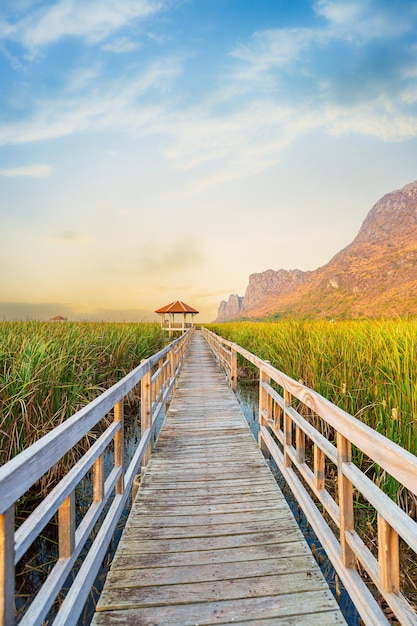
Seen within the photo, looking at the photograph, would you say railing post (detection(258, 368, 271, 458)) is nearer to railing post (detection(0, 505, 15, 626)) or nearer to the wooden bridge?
the wooden bridge

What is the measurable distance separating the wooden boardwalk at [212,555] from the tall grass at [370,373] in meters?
1.18

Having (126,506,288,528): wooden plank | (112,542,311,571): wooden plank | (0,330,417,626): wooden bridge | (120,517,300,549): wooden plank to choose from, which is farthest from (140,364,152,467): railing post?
(112,542,311,571): wooden plank

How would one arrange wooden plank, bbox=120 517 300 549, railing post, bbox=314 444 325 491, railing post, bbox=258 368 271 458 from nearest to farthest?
railing post, bbox=314 444 325 491
wooden plank, bbox=120 517 300 549
railing post, bbox=258 368 271 458

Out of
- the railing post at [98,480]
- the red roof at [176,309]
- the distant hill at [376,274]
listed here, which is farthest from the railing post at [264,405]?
the red roof at [176,309]

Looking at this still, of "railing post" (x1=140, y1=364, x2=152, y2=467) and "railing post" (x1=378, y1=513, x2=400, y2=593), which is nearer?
"railing post" (x1=378, y1=513, x2=400, y2=593)

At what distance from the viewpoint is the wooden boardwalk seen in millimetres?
1614

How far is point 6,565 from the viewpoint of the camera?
2.78 ft

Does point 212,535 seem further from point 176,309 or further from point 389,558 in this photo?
point 176,309

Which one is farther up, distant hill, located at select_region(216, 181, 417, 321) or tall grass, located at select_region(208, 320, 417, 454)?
distant hill, located at select_region(216, 181, 417, 321)

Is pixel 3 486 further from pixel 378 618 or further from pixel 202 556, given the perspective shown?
pixel 202 556

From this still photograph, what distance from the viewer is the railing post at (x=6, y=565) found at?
33.1 inches

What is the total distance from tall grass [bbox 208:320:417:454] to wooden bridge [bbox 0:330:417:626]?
2.72 feet

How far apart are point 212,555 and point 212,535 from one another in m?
0.23

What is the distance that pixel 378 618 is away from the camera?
4.26 ft
